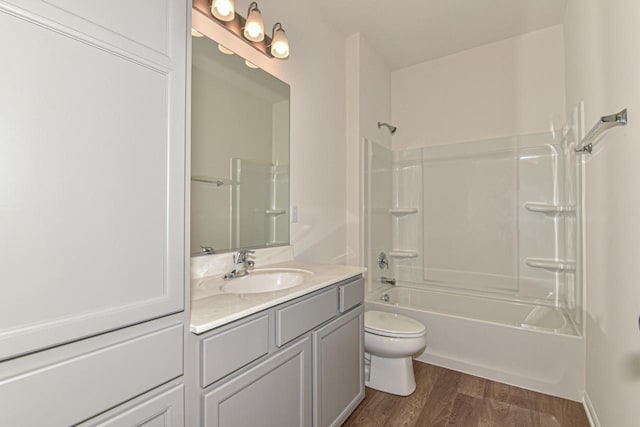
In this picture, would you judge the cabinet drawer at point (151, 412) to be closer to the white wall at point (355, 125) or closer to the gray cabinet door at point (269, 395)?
the gray cabinet door at point (269, 395)

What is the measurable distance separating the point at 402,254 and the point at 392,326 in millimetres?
1215

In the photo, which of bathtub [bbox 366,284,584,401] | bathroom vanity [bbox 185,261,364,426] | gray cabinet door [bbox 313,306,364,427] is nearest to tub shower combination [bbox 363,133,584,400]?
bathtub [bbox 366,284,584,401]

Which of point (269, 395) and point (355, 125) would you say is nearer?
point (269, 395)

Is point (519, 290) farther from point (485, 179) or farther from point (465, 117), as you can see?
point (465, 117)

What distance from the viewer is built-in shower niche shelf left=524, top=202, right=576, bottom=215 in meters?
2.48

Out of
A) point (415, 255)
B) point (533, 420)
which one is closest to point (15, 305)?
point (533, 420)

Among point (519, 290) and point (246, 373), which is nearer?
point (246, 373)

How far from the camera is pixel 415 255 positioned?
3137 mm

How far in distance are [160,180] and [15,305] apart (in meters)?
0.41

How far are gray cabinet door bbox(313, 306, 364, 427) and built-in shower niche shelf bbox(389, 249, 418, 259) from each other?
4.91 ft

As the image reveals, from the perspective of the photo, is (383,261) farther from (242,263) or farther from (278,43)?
(278,43)

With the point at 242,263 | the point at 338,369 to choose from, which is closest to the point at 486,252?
the point at 338,369

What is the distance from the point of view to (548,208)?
8.29 feet

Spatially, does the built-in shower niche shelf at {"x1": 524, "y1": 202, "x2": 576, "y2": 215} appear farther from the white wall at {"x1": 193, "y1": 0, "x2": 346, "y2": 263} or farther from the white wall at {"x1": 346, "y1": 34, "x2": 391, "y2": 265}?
the white wall at {"x1": 193, "y1": 0, "x2": 346, "y2": 263}
